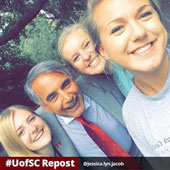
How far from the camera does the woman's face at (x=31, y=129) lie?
1.55 m

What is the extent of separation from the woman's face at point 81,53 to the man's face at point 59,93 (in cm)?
10

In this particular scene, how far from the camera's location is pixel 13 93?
1.58 m

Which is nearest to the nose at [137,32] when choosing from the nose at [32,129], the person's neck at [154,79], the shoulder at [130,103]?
the person's neck at [154,79]

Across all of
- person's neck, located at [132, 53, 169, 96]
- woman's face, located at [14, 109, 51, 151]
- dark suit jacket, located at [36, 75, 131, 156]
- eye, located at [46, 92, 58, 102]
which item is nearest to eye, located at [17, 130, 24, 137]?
woman's face, located at [14, 109, 51, 151]

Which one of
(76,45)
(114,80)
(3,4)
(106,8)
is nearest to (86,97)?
(114,80)

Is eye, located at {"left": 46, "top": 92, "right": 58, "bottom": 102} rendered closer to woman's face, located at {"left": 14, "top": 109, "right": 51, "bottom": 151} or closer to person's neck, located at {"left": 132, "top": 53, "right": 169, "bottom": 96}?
woman's face, located at {"left": 14, "top": 109, "right": 51, "bottom": 151}

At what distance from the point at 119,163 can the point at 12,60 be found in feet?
3.08

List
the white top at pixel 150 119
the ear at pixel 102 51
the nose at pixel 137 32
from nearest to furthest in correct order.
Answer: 1. the nose at pixel 137 32
2. the white top at pixel 150 119
3. the ear at pixel 102 51

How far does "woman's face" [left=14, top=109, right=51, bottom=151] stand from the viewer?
155 centimetres

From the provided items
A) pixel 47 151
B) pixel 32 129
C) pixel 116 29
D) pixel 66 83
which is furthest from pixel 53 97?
pixel 116 29

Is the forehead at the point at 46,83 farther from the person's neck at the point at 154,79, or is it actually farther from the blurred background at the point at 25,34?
the person's neck at the point at 154,79

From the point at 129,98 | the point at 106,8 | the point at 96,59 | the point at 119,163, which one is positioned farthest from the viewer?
the point at 119,163

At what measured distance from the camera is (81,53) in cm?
154

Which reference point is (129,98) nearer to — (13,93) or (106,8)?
(106,8)
